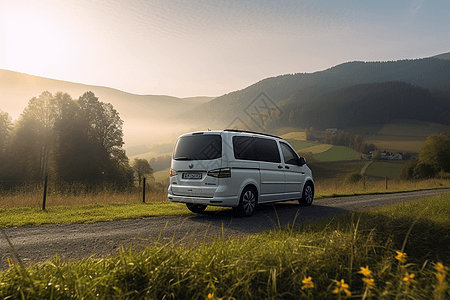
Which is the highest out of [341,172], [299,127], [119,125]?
[299,127]

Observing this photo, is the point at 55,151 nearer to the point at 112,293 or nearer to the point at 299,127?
the point at 112,293

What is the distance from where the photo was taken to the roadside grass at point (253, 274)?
2418mm

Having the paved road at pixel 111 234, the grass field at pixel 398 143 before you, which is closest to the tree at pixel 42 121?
the paved road at pixel 111 234

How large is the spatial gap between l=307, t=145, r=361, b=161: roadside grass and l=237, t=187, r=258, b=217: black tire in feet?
190

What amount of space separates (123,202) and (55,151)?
2780 centimetres

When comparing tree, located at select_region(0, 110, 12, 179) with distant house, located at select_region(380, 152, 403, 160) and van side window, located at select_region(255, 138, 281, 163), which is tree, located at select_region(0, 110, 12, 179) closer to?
van side window, located at select_region(255, 138, 281, 163)

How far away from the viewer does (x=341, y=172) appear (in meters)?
55.8

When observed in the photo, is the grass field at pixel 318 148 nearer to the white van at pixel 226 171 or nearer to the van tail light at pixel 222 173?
the white van at pixel 226 171

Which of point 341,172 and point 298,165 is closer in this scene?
point 298,165

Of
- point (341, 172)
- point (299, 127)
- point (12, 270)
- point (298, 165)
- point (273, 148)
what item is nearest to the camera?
point (12, 270)

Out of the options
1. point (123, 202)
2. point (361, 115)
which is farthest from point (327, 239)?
point (361, 115)

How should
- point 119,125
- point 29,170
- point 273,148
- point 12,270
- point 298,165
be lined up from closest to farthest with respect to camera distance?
point 12,270 < point 273,148 < point 298,165 < point 29,170 < point 119,125

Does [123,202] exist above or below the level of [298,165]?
below

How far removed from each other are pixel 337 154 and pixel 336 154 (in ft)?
0.81
